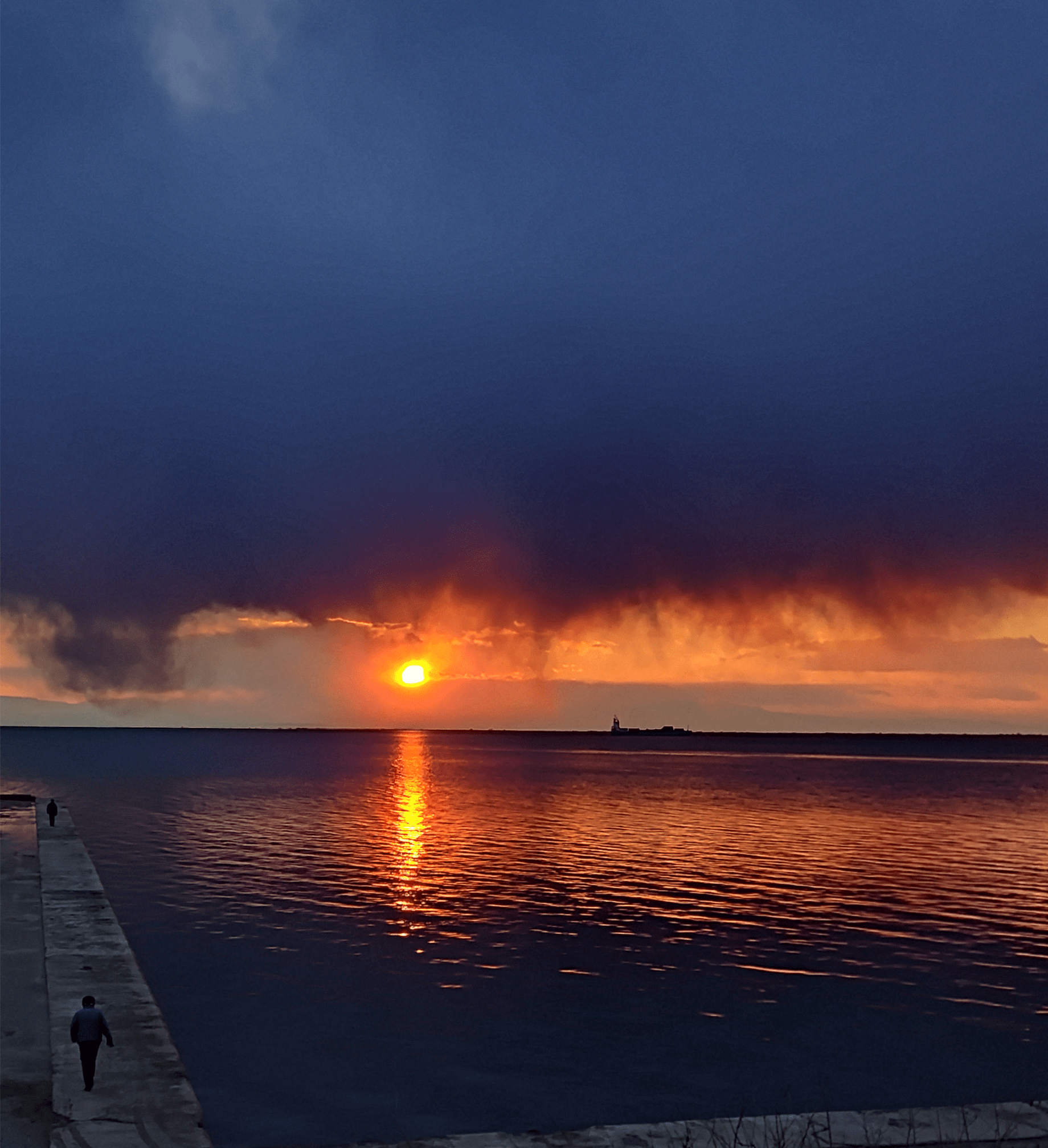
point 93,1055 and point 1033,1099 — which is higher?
point 93,1055

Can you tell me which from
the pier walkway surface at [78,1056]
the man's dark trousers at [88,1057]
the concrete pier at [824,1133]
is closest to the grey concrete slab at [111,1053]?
the pier walkway surface at [78,1056]

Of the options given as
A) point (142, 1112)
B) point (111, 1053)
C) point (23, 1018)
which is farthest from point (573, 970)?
point (142, 1112)

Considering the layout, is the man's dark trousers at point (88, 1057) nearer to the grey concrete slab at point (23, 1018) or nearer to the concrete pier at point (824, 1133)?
the grey concrete slab at point (23, 1018)

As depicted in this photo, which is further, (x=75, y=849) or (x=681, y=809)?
(x=681, y=809)

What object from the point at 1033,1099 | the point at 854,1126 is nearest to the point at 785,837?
the point at 1033,1099

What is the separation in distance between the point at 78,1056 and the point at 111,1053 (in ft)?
2.52

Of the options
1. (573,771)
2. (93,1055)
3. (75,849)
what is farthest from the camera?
(573,771)

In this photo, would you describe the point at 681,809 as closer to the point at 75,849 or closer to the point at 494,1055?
the point at 75,849

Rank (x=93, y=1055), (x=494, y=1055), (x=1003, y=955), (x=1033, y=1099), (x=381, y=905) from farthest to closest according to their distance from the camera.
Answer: (x=381, y=905)
(x=1003, y=955)
(x=494, y=1055)
(x=1033, y=1099)
(x=93, y=1055)

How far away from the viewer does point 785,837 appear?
74125 millimetres

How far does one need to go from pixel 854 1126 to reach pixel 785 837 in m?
58.7

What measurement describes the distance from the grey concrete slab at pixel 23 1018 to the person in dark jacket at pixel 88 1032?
3.02 ft

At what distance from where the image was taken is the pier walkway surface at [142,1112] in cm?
1688

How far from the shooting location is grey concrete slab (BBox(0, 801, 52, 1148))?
59.1 feet
